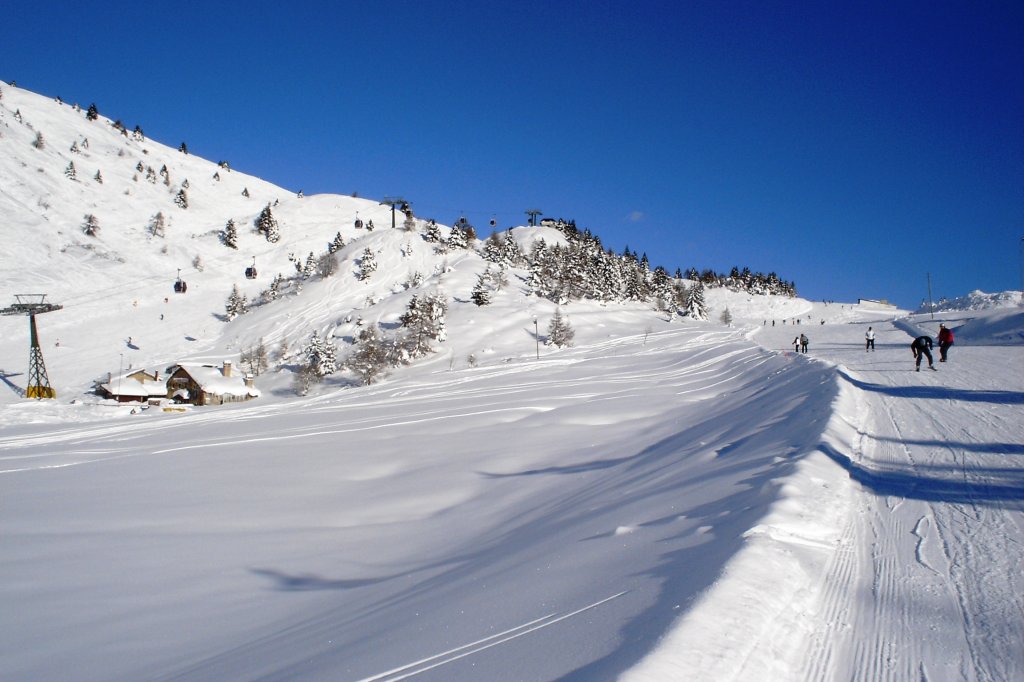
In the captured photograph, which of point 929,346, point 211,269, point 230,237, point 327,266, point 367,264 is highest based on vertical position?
point 230,237

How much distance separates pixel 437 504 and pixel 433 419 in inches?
420

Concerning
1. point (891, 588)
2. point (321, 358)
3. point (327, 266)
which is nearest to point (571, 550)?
point (891, 588)

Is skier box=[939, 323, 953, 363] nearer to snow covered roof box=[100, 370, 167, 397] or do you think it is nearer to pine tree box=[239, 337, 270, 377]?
pine tree box=[239, 337, 270, 377]

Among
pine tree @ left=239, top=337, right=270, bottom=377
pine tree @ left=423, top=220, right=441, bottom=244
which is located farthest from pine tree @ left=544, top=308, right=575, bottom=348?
pine tree @ left=423, top=220, right=441, bottom=244

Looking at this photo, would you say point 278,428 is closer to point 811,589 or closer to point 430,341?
point 811,589

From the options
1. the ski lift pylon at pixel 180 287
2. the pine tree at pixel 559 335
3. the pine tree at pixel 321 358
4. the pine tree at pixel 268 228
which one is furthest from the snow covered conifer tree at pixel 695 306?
the pine tree at pixel 268 228

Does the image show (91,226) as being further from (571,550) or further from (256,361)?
(571,550)

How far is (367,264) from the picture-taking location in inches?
3287

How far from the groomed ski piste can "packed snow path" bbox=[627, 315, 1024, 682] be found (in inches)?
0.8

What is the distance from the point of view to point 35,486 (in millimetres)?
14383

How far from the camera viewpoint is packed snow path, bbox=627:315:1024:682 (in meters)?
2.95

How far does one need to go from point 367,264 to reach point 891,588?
8436cm

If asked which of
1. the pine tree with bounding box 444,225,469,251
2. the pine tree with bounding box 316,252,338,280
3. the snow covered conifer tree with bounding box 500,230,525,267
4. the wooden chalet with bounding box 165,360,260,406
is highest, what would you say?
the pine tree with bounding box 444,225,469,251

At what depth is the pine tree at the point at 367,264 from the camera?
8169 cm
